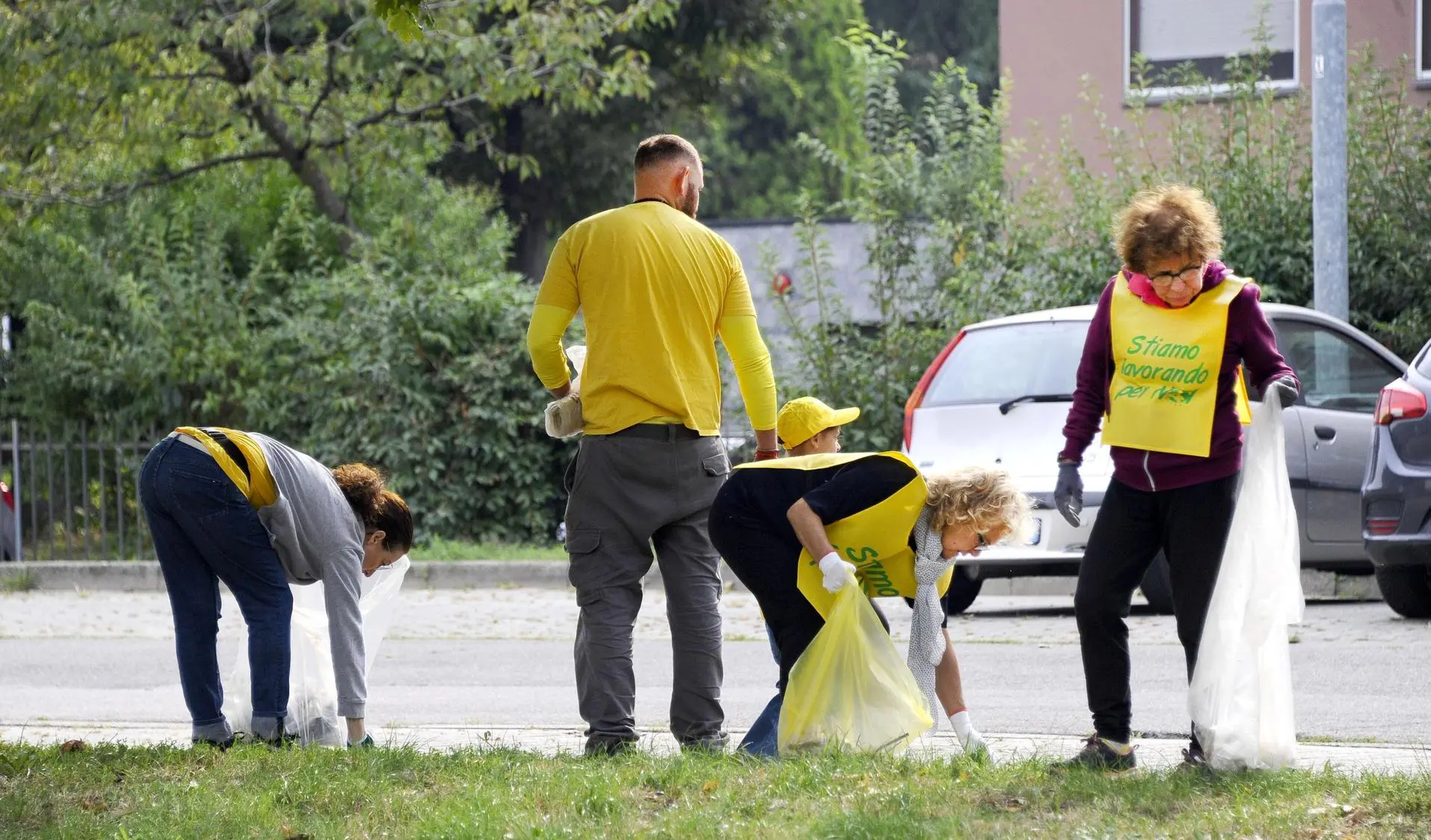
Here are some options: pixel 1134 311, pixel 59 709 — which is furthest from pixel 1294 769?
pixel 59 709

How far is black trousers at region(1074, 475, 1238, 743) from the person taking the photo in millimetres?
4984

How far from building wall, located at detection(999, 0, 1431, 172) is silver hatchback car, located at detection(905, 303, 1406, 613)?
A: 24.8 ft

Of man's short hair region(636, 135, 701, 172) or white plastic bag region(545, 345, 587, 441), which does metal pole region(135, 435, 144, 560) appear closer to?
white plastic bag region(545, 345, 587, 441)

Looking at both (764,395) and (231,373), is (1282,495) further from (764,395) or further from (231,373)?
(231,373)

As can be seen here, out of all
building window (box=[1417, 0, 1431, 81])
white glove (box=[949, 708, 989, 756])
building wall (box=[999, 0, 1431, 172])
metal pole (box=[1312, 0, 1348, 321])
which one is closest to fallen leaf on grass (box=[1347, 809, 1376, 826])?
white glove (box=[949, 708, 989, 756])

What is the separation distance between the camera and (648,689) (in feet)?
25.8

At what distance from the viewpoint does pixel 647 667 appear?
8625 millimetres

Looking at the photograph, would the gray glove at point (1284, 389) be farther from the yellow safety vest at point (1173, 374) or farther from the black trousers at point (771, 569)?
the black trousers at point (771, 569)

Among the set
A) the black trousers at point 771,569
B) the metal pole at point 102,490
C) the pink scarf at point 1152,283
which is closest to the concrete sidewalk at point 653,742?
the black trousers at point 771,569

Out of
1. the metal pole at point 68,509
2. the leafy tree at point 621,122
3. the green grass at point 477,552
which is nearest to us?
the green grass at point 477,552

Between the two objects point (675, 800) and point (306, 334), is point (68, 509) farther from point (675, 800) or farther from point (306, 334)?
point (675, 800)

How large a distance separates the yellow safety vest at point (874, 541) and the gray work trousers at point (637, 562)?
0.76 ft

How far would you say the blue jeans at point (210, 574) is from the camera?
5.46m

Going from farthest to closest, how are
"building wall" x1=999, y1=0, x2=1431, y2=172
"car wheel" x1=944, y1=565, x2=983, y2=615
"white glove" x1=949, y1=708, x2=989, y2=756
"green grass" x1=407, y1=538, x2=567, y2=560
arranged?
"building wall" x1=999, y1=0, x2=1431, y2=172
"green grass" x1=407, y1=538, x2=567, y2=560
"car wheel" x1=944, y1=565, x2=983, y2=615
"white glove" x1=949, y1=708, x2=989, y2=756
